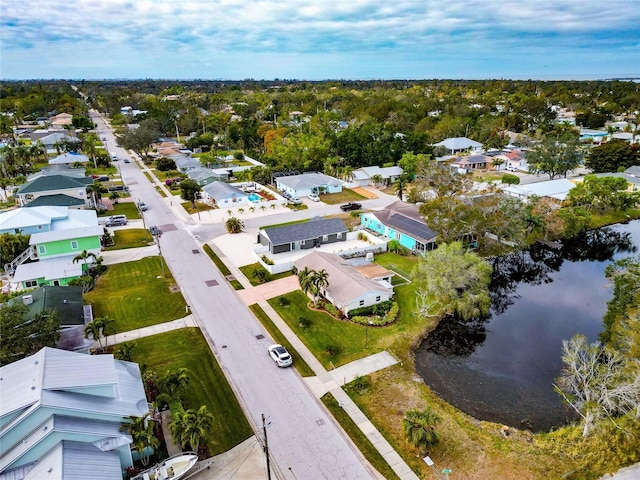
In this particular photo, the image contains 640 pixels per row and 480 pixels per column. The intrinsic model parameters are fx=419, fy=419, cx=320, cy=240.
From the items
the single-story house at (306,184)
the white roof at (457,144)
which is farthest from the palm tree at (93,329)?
the white roof at (457,144)

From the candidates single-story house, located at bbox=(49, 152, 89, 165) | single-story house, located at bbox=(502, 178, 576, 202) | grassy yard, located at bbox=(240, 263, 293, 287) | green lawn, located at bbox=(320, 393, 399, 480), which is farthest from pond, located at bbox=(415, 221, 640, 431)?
single-story house, located at bbox=(49, 152, 89, 165)

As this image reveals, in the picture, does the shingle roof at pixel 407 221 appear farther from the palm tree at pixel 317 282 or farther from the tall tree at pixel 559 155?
the tall tree at pixel 559 155

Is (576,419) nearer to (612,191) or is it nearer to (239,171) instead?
(612,191)

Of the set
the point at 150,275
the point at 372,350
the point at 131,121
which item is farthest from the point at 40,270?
the point at 131,121

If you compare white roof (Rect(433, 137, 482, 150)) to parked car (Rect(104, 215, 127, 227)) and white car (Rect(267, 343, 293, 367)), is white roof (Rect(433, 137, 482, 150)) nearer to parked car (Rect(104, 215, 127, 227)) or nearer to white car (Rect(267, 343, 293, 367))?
parked car (Rect(104, 215, 127, 227))

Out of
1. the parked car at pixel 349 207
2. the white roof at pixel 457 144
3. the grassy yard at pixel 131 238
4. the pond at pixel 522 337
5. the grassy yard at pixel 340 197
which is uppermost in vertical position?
the white roof at pixel 457 144

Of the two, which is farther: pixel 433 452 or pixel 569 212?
pixel 569 212
